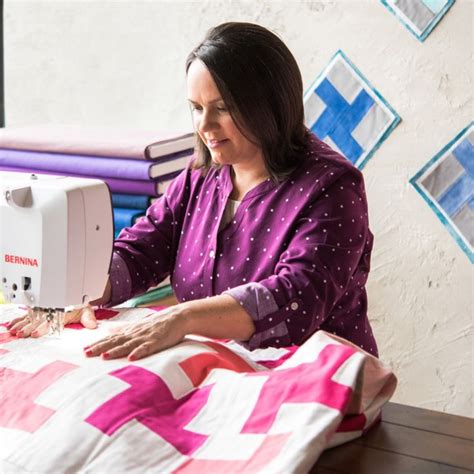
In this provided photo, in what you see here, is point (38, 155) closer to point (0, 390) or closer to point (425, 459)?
point (0, 390)

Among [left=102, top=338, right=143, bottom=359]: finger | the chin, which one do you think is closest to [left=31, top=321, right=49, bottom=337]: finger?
[left=102, top=338, right=143, bottom=359]: finger

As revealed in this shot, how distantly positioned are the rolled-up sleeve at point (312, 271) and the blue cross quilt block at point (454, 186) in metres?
0.78

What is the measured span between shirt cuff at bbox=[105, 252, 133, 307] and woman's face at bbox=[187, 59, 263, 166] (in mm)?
327

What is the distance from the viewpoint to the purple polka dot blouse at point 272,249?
1.94 meters

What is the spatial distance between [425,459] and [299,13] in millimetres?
1836

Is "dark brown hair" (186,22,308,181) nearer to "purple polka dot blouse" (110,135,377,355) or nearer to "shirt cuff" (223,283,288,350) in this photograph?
"purple polka dot blouse" (110,135,377,355)

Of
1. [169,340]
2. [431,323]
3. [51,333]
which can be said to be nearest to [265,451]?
[169,340]

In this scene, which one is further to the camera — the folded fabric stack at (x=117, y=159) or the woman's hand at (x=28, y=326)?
the folded fabric stack at (x=117, y=159)

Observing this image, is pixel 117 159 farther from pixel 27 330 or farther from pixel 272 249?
pixel 27 330

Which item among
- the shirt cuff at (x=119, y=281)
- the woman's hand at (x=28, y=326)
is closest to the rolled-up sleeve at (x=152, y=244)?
the shirt cuff at (x=119, y=281)

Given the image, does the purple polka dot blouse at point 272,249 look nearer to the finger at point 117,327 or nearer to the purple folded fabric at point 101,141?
the finger at point 117,327

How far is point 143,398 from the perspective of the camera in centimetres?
148

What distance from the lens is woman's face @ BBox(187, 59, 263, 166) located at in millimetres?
2037

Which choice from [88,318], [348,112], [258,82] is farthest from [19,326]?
[348,112]
